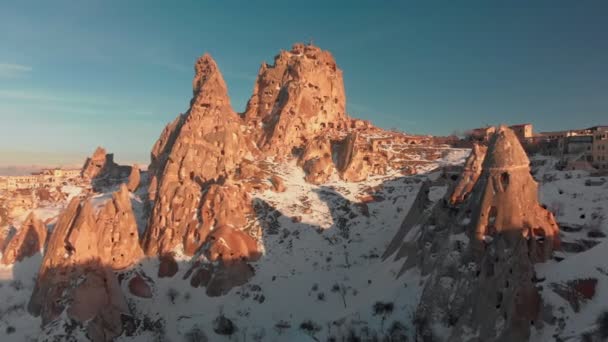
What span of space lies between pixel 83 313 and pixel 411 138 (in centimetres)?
7786

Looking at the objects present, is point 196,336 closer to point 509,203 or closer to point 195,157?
point 195,157

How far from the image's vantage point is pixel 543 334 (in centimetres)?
2269

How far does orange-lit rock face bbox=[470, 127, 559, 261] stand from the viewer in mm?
29438

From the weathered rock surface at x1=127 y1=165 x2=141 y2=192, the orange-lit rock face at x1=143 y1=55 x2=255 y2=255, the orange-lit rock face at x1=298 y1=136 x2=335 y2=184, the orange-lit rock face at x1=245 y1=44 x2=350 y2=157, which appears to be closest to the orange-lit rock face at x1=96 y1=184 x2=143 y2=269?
the orange-lit rock face at x1=143 y1=55 x2=255 y2=255

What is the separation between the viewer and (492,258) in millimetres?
27984

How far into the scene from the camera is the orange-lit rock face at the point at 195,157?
4928cm

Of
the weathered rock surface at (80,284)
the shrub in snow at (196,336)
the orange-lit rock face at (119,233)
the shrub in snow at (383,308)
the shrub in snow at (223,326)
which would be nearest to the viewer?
the shrub in snow at (383,308)

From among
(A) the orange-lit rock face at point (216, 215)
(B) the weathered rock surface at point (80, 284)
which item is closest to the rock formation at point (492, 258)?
(A) the orange-lit rock face at point (216, 215)

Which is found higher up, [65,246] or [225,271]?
[65,246]

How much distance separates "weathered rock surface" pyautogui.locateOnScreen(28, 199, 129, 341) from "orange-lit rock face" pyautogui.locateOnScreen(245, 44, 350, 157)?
3924 cm

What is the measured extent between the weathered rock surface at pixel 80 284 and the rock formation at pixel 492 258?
2659 centimetres

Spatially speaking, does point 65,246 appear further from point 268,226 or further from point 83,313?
point 268,226

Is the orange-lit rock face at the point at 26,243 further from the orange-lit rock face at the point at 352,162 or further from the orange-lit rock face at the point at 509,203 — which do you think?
the orange-lit rock face at the point at 509,203

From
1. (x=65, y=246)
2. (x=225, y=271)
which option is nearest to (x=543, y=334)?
(x=225, y=271)
